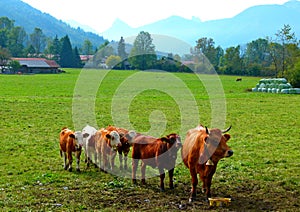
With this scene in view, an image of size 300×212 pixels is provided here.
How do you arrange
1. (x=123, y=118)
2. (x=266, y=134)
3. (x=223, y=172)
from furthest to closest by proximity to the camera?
(x=123, y=118), (x=266, y=134), (x=223, y=172)

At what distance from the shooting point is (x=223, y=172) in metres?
12.6

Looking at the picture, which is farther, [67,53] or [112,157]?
[67,53]

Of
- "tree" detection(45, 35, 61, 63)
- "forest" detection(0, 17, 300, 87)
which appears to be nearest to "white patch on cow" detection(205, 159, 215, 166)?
"forest" detection(0, 17, 300, 87)

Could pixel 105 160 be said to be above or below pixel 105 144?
below

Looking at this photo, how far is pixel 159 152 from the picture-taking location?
10812mm

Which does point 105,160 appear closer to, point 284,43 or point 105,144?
point 105,144

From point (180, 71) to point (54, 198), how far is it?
83.6 m

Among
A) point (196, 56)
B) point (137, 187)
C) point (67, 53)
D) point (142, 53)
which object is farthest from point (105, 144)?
point (67, 53)

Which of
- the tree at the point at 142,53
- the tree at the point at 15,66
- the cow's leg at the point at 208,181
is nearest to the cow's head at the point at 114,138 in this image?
the cow's leg at the point at 208,181

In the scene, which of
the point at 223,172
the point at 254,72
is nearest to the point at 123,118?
the point at 223,172

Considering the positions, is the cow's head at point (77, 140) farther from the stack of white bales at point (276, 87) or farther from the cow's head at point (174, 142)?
the stack of white bales at point (276, 87)

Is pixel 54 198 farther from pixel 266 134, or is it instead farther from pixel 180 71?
pixel 180 71

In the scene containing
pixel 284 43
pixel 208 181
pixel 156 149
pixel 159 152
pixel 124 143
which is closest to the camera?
A: pixel 208 181

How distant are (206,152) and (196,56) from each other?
62534 millimetres
